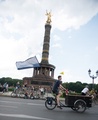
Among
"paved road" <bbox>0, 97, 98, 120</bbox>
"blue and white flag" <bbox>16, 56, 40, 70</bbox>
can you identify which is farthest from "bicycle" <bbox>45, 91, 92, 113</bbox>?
"blue and white flag" <bbox>16, 56, 40, 70</bbox>

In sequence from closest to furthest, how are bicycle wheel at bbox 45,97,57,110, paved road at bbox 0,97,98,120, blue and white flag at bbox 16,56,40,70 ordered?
paved road at bbox 0,97,98,120 → bicycle wheel at bbox 45,97,57,110 → blue and white flag at bbox 16,56,40,70

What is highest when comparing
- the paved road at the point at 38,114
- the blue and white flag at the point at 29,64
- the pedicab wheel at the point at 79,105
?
the blue and white flag at the point at 29,64

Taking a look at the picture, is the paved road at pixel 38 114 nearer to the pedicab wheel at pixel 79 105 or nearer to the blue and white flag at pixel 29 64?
the pedicab wheel at pixel 79 105

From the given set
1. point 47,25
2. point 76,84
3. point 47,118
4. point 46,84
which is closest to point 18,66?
point 47,118

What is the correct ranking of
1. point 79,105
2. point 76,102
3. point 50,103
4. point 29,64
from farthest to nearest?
1. point 29,64
2. point 50,103
3. point 79,105
4. point 76,102

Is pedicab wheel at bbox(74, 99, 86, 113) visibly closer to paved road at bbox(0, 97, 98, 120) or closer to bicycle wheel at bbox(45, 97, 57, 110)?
paved road at bbox(0, 97, 98, 120)

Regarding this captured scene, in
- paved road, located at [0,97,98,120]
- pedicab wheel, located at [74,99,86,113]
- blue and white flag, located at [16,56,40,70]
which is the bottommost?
paved road, located at [0,97,98,120]

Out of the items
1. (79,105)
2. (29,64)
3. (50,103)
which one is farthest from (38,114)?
(29,64)

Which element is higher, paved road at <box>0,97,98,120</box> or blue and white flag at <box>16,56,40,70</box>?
blue and white flag at <box>16,56,40,70</box>

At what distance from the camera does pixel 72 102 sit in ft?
40.8

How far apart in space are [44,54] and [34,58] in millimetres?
58739

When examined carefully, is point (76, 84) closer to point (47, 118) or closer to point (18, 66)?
point (18, 66)

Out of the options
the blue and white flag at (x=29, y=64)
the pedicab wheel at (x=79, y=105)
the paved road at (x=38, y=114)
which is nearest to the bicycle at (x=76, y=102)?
the pedicab wheel at (x=79, y=105)

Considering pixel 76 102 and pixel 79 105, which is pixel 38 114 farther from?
pixel 79 105
